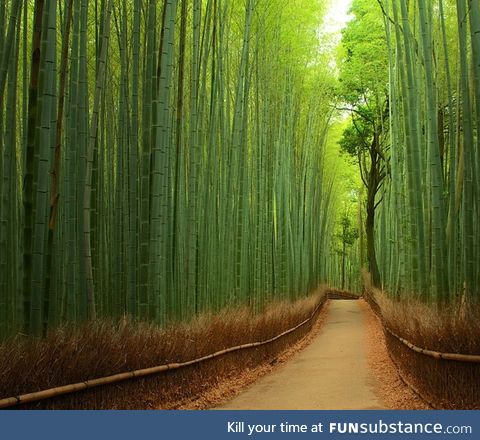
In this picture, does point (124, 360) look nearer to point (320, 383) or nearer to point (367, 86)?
point (320, 383)

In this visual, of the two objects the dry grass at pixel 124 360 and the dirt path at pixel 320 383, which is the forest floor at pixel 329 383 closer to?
the dirt path at pixel 320 383

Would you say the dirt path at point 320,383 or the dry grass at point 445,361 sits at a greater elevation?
the dry grass at point 445,361

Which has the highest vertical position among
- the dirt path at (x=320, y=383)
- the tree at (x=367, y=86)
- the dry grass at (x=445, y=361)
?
the tree at (x=367, y=86)

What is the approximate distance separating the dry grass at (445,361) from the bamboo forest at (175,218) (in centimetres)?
2

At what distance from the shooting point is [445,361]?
3.81 meters

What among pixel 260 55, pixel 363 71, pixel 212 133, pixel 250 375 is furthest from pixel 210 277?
pixel 363 71

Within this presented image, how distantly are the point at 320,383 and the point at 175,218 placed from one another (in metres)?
1.92

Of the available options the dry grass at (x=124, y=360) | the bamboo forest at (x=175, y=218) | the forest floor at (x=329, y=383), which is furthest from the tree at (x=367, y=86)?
the dry grass at (x=124, y=360)

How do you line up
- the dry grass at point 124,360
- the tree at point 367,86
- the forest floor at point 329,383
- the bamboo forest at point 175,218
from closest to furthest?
1. the dry grass at point 124,360
2. the bamboo forest at point 175,218
3. the forest floor at point 329,383
4. the tree at point 367,86

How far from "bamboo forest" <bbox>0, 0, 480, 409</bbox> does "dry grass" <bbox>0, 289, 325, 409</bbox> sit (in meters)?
0.01

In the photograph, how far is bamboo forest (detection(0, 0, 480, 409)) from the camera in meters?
3.39

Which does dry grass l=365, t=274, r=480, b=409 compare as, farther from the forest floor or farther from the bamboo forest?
the forest floor

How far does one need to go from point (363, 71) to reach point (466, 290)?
29.9ft

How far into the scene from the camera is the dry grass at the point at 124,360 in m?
2.79
